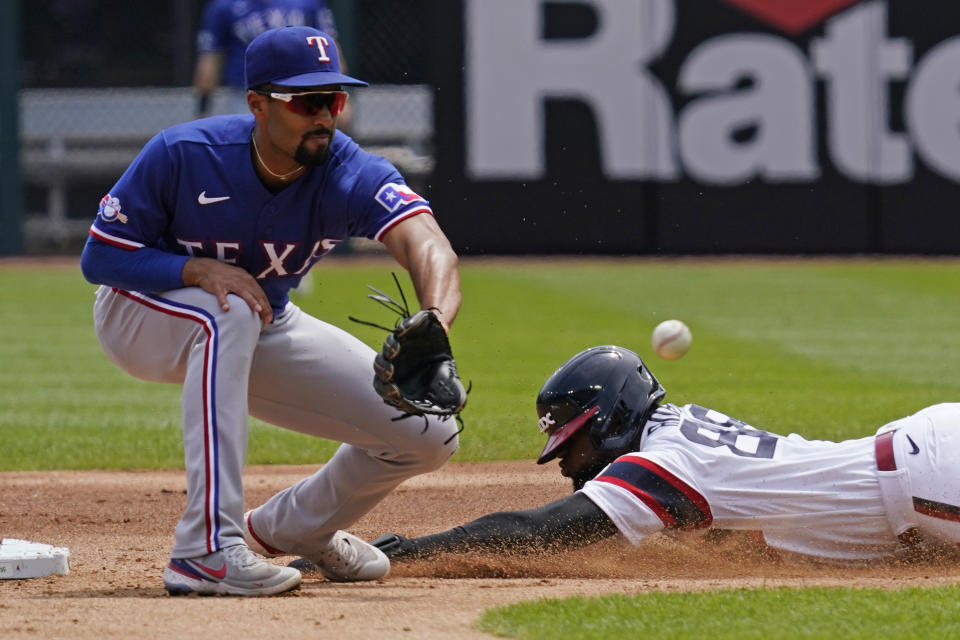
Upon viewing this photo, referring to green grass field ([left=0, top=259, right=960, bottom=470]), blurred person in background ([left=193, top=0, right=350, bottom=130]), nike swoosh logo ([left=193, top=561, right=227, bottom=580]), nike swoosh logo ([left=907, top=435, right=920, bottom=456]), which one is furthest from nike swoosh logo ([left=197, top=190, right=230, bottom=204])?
blurred person in background ([left=193, top=0, right=350, bottom=130])

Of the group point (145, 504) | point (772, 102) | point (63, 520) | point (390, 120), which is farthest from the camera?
point (390, 120)

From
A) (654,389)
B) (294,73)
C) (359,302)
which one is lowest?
(359,302)

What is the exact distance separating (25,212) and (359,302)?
636cm

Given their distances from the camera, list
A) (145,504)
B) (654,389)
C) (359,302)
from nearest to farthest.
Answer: (654,389) → (145,504) → (359,302)

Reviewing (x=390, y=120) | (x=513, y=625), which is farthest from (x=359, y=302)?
(x=513, y=625)

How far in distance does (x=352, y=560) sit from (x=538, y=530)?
1.98 feet

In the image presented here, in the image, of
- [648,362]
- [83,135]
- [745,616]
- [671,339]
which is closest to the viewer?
[745,616]

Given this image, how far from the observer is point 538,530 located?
4.11m

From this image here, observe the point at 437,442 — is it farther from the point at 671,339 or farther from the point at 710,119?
the point at 710,119

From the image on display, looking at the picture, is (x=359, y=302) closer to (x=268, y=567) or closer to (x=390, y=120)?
(x=390, y=120)

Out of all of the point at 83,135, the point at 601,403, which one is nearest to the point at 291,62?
the point at 601,403

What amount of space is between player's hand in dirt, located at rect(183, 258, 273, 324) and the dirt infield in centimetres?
77

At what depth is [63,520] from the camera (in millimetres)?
5523

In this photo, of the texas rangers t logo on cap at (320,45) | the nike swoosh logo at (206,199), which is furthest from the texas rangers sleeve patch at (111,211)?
the texas rangers t logo on cap at (320,45)
